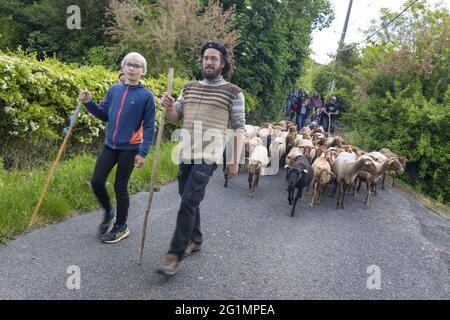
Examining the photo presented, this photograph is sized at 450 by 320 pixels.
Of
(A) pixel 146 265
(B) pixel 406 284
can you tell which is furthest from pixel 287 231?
(A) pixel 146 265

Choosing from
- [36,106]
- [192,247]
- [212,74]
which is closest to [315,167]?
[192,247]

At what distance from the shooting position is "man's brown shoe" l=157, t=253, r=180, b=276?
3.98 meters

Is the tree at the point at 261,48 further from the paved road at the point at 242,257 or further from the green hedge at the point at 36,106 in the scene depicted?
the paved road at the point at 242,257

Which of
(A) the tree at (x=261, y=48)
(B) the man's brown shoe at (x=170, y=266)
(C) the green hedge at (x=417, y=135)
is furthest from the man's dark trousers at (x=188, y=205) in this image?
(A) the tree at (x=261, y=48)

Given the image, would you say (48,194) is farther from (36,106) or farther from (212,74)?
(212,74)

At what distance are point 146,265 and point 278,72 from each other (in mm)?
15313

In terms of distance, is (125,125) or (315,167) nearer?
(125,125)

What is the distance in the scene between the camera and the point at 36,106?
6590mm

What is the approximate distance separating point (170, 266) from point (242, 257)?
128cm

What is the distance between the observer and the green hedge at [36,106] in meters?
6.10

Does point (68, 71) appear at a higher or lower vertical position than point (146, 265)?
higher

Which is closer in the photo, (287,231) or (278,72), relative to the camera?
(287,231)
